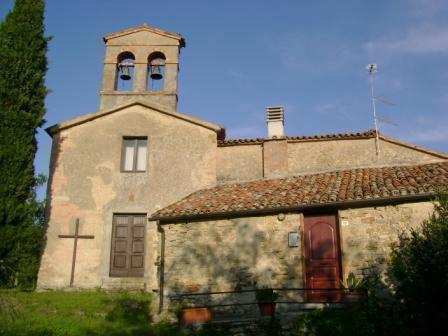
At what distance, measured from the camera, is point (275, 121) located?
1895cm

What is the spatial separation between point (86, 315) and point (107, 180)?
5.75m

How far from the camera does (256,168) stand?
18094 mm

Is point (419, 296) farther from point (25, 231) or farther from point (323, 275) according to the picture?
point (25, 231)

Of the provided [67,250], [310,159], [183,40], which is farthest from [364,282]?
[183,40]

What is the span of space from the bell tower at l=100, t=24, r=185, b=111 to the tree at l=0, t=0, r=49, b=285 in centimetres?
258

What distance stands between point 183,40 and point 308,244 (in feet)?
33.1

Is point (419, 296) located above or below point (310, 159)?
below

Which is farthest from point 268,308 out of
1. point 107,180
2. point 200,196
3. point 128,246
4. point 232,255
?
point 107,180

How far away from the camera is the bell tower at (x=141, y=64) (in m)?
19.1

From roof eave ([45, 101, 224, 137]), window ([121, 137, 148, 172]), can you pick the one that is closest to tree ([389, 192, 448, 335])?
roof eave ([45, 101, 224, 137])

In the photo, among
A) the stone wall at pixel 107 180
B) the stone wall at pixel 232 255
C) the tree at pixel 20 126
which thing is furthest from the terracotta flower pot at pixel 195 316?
the tree at pixel 20 126

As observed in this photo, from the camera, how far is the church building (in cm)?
1355

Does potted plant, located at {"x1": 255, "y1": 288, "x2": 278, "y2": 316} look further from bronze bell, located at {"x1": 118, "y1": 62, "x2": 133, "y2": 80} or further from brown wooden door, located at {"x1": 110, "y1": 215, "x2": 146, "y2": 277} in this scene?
bronze bell, located at {"x1": 118, "y1": 62, "x2": 133, "y2": 80}

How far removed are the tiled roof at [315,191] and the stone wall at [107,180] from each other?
1.36 m
